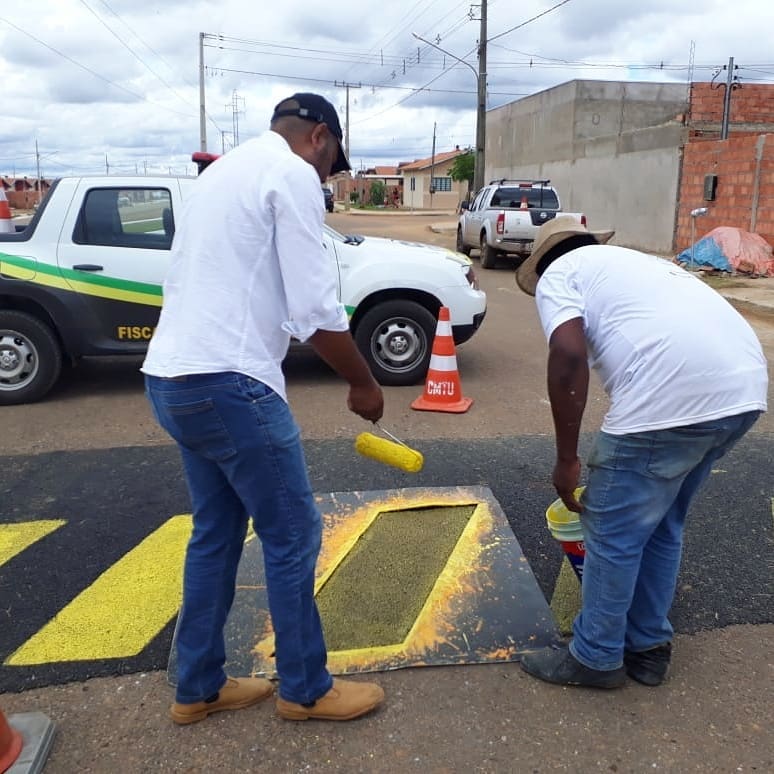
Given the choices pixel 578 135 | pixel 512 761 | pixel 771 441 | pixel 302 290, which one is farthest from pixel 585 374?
pixel 578 135

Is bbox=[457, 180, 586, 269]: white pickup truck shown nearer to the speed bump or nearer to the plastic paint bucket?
the speed bump

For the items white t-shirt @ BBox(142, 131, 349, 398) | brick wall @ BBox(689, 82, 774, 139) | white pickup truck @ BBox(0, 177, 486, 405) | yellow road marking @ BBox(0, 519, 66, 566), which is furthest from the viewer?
brick wall @ BBox(689, 82, 774, 139)

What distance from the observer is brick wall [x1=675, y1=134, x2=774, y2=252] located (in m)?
15.3

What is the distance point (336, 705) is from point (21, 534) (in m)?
2.23

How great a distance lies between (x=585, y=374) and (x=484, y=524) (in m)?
1.74

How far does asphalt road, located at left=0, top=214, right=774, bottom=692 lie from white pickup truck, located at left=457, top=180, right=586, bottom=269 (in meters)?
9.28

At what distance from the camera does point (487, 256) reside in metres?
17.1

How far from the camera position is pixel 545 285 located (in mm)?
2473

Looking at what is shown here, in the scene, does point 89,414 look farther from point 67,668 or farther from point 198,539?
point 198,539

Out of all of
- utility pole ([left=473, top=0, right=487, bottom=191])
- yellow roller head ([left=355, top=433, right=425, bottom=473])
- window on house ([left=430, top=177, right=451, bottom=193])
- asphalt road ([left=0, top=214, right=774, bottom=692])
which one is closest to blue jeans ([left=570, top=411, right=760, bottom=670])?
asphalt road ([left=0, top=214, right=774, bottom=692])

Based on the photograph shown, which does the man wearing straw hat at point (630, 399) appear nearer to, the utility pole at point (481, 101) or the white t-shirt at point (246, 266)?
the white t-shirt at point (246, 266)

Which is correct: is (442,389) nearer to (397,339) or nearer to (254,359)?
(397,339)

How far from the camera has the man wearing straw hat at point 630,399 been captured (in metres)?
2.32

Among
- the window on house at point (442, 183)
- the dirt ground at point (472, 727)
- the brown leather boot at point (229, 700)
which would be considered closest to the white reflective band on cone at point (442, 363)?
the dirt ground at point (472, 727)
